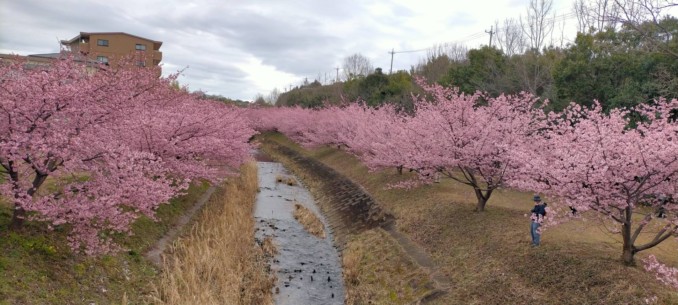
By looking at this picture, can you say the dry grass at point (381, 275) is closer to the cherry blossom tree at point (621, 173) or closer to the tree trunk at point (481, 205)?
the tree trunk at point (481, 205)

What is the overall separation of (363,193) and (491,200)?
866 cm

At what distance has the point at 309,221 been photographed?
22.9 metres

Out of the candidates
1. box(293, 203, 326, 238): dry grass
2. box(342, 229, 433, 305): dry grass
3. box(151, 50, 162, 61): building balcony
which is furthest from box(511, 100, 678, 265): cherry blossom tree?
box(151, 50, 162, 61): building balcony

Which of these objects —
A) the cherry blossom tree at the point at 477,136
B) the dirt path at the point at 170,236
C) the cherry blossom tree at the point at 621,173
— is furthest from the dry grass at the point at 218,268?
the cherry blossom tree at the point at 621,173

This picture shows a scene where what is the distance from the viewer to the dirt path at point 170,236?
1401 cm

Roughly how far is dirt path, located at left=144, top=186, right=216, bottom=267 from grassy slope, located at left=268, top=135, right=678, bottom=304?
29.8 ft

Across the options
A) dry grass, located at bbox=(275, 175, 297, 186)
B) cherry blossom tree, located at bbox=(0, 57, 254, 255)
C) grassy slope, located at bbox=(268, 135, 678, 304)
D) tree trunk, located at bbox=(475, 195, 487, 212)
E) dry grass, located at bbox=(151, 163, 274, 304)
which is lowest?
dry grass, located at bbox=(151, 163, 274, 304)

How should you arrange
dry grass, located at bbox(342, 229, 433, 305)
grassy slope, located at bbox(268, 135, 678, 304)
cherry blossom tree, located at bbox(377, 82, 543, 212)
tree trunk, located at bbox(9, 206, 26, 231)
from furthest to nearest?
cherry blossom tree, located at bbox(377, 82, 543, 212) < dry grass, located at bbox(342, 229, 433, 305) < tree trunk, located at bbox(9, 206, 26, 231) < grassy slope, located at bbox(268, 135, 678, 304)

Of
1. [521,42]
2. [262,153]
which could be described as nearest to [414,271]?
[521,42]

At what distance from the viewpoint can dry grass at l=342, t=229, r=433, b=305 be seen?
1349 centimetres

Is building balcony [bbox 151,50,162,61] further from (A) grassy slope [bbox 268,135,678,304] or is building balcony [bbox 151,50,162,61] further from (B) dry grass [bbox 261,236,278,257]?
(A) grassy slope [bbox 268,135,678,304]

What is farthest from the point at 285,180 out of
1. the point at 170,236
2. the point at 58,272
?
the point at 58,272

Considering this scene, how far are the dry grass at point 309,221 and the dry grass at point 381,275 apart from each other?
124 inches

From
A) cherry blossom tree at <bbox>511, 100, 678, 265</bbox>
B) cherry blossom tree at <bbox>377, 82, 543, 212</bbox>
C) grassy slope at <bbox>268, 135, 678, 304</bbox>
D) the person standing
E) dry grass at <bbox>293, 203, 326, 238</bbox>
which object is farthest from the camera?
dry grass at <bbox>293, 203, 326, 238</bbox>
